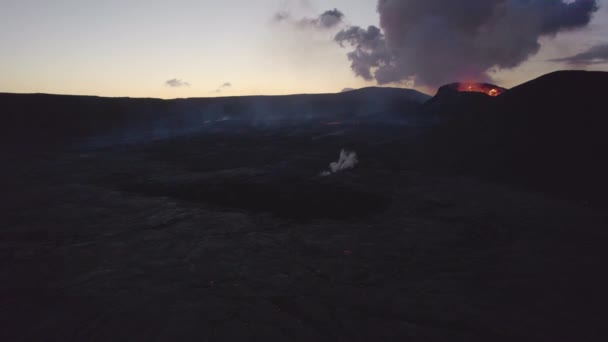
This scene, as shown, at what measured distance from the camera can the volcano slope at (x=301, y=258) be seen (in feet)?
10.0

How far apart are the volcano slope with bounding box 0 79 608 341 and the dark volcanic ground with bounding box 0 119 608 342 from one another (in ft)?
0.07

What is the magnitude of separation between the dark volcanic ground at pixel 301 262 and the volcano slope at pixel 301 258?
0.07 ft

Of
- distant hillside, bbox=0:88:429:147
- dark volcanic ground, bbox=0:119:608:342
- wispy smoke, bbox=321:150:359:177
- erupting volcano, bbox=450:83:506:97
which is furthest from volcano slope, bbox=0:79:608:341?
erupting volcano, bbox=450:83:506:97

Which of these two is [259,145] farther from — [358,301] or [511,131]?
[358,301]

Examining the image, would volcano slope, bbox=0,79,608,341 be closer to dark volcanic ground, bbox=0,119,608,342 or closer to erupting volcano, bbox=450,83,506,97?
dark volcanic ground, bbox=0,119,608,342

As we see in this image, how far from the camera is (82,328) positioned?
3037 mm

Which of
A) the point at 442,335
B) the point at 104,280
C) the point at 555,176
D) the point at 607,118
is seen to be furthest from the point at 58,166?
the point at 607,118

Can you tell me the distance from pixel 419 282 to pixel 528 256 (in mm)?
1856

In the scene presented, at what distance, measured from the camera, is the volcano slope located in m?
3.06

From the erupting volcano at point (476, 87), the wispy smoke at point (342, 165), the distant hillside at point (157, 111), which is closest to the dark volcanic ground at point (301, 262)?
the wispy smoke at point (342, 165)

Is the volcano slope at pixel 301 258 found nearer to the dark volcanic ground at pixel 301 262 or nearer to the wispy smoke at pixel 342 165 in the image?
the dark volcanic ground at pixel 301 262

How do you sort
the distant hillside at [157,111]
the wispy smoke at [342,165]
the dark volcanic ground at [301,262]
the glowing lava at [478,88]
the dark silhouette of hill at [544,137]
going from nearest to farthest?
the dark volcanic ground at [301,262] → the dark silhouette of hill at [544,137] → the wispy smoke at [342,165] → the distant hillside at [157,111] → the glowing lava at [478,88]

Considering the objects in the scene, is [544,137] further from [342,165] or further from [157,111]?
[157,111]

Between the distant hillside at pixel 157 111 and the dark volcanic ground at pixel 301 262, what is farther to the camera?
the distant hillside at pixel 157 111
